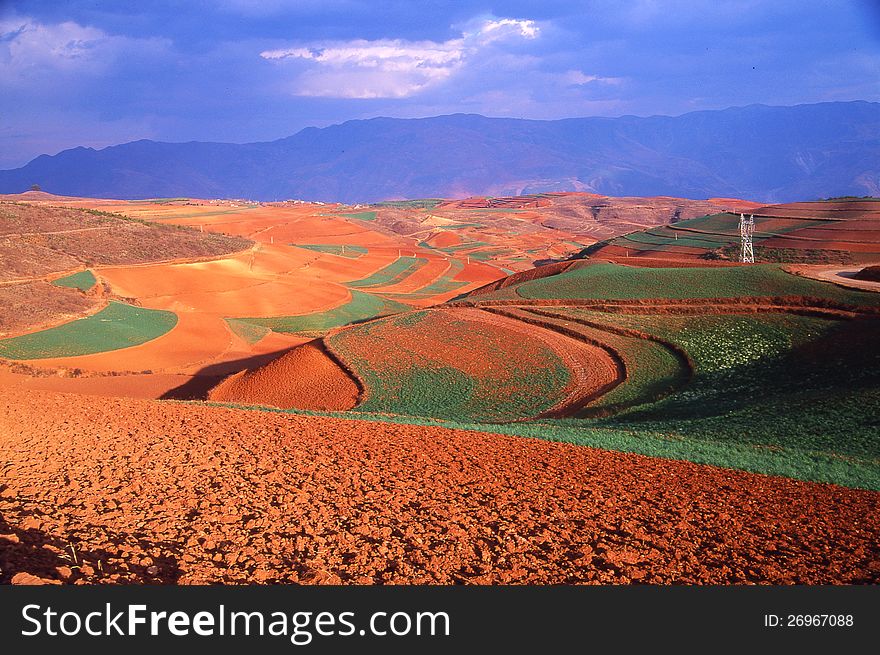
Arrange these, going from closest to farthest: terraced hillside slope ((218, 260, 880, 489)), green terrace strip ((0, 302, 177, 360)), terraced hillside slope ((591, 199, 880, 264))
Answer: terraced hillside slope ((218, 260, 880, 489))
green terrace strip ((0, 302, 177, 360))
terraced hillside slope ((591, 199, 880, 264))

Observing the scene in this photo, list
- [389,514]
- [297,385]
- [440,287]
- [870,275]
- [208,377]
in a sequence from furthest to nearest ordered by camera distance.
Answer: [440,287] → [870,275] → [208,377] → [297,385] → [389,514]

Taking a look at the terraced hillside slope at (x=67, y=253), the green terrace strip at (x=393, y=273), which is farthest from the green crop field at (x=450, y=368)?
the green terrace strip at (x=393, y=273)

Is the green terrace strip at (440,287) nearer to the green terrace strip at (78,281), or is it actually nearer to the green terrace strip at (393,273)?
the green terrace strip at (393,273)

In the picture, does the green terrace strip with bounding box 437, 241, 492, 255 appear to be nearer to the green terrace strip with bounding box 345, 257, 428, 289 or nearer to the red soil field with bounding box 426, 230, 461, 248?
the red soil field with bounding box 426, 230, 461, 248

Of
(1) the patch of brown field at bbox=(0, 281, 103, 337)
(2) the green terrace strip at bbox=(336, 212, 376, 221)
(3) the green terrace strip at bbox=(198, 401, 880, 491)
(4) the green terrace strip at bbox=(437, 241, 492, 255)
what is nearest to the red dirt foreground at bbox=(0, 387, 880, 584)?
(3) the green terrace strip at bbox=(198, 401, 880, 491)

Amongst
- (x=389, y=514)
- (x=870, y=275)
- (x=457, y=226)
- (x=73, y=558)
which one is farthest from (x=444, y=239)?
(x=73, y=558)

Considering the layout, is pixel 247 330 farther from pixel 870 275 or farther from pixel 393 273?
pixel 870 275
